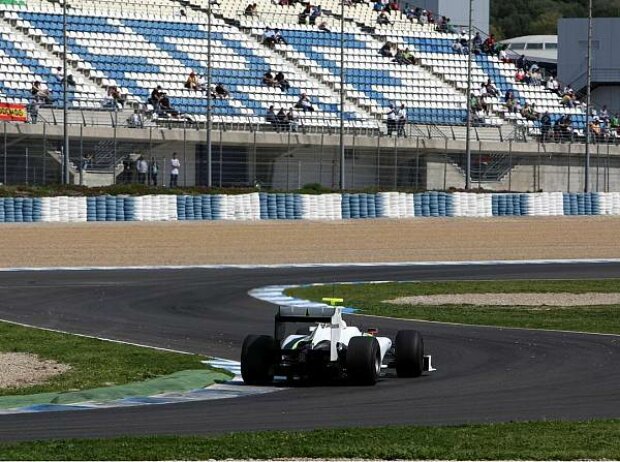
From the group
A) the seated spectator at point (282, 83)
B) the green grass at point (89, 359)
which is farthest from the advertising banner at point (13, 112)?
the green grass at point (89, 359)

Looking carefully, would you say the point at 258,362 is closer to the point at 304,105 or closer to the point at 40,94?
the point at 40,94

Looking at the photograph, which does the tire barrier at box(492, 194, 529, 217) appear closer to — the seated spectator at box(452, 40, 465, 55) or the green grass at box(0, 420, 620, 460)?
the seated spectator at box(452, 40, 465, 55)

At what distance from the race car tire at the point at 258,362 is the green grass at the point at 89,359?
54.7 inches

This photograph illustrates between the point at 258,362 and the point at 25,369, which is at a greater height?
the point at 258,362

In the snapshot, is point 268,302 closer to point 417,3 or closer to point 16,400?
point 16,400

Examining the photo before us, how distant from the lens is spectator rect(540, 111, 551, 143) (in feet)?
198

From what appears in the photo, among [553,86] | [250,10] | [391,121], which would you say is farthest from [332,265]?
[553,86]

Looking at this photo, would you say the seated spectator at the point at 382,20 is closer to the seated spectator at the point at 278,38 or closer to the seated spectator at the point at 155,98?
the seated spectator at the point at 278,38

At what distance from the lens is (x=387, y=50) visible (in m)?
63.5

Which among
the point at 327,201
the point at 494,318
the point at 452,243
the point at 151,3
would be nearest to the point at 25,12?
the point at 151,3

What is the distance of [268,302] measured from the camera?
28531 millimetres

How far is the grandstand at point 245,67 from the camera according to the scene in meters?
52.1

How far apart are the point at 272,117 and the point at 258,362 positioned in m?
36.5

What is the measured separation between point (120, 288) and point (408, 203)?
19.8 m
